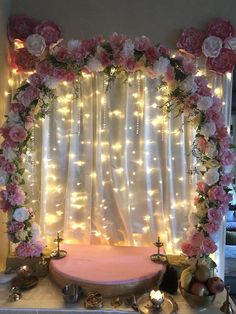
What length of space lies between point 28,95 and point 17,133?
0.28 metres

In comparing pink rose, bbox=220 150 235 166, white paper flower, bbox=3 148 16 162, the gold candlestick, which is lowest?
the gold candlestick

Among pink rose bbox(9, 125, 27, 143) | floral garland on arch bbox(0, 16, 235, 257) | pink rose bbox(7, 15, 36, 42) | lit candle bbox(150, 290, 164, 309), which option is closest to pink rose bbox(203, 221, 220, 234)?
floral garland on arch bbox(0, 16, 235, 257)

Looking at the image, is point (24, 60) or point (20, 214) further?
point (24, 60)

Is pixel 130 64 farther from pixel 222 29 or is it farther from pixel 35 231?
pixel 35 231

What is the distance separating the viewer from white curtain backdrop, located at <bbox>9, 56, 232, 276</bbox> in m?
2.66

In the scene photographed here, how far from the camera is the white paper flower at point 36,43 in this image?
2.43 m

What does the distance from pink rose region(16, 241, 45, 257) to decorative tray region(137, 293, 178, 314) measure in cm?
83

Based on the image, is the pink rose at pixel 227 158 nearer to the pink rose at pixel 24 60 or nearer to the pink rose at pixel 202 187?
the pink rose at pixel 202 187

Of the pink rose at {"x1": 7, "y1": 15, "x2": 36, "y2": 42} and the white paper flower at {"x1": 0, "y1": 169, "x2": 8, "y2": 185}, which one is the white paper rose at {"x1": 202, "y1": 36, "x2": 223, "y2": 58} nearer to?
the pink rose at {"x1": 7, "y1": 15, "x2": 36, "y2": 42}

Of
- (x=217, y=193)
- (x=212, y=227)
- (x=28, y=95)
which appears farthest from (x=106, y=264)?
(x=28, y=95)

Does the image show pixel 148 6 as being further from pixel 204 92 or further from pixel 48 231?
pixel 48 231

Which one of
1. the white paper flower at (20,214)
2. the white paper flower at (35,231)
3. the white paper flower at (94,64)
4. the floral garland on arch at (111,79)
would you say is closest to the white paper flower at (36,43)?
the floral garland on arch at (111,79)

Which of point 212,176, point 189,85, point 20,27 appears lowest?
point 212,176

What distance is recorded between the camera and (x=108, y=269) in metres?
2.37
